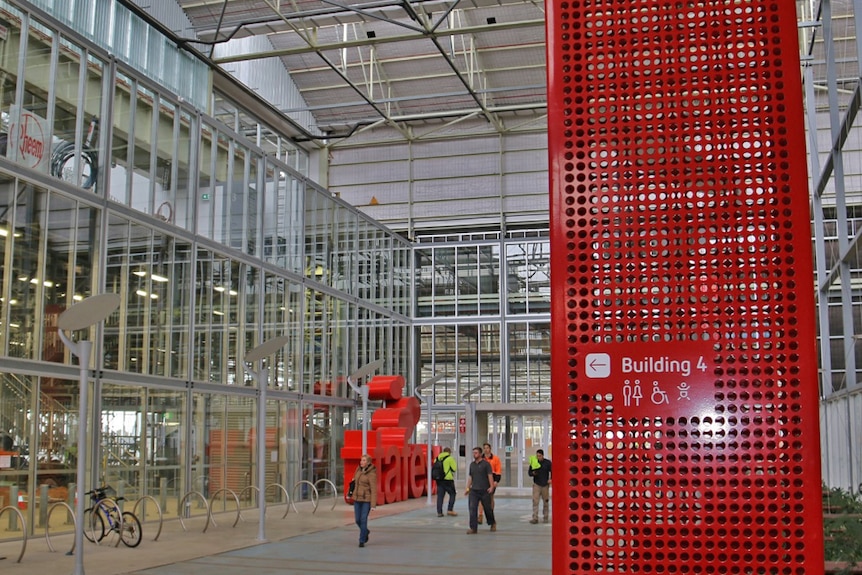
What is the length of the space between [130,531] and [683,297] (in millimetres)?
12521

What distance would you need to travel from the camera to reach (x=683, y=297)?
425 cm

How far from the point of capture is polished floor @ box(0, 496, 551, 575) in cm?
1186

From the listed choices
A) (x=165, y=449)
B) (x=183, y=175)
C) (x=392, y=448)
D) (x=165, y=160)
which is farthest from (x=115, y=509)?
(x=392, y=448)

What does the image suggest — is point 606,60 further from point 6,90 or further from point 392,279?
point 392,279

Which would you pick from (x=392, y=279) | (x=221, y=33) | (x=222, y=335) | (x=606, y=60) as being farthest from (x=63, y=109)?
(x=392, y=279)

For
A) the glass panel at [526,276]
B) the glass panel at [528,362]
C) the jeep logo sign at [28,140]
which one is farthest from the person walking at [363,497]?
the glass panel at [526,276]

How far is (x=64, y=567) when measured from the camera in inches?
473

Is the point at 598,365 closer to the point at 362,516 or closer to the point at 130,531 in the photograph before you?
the point at 362,516

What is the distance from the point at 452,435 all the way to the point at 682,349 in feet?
114

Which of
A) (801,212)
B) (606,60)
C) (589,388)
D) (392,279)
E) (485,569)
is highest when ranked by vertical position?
(392,279)

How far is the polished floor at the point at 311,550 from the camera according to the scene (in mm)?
11859

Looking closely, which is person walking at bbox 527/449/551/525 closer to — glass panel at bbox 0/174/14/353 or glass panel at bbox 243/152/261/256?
glass panel at bbox 243/152/261/256

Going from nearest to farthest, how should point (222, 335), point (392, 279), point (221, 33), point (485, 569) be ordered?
point (485, 569) → point (222, 335) → point (221, 33) → point (392, 279)

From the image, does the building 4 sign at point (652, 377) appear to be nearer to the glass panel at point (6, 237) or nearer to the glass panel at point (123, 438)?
the glass panel at point (6, 237)
